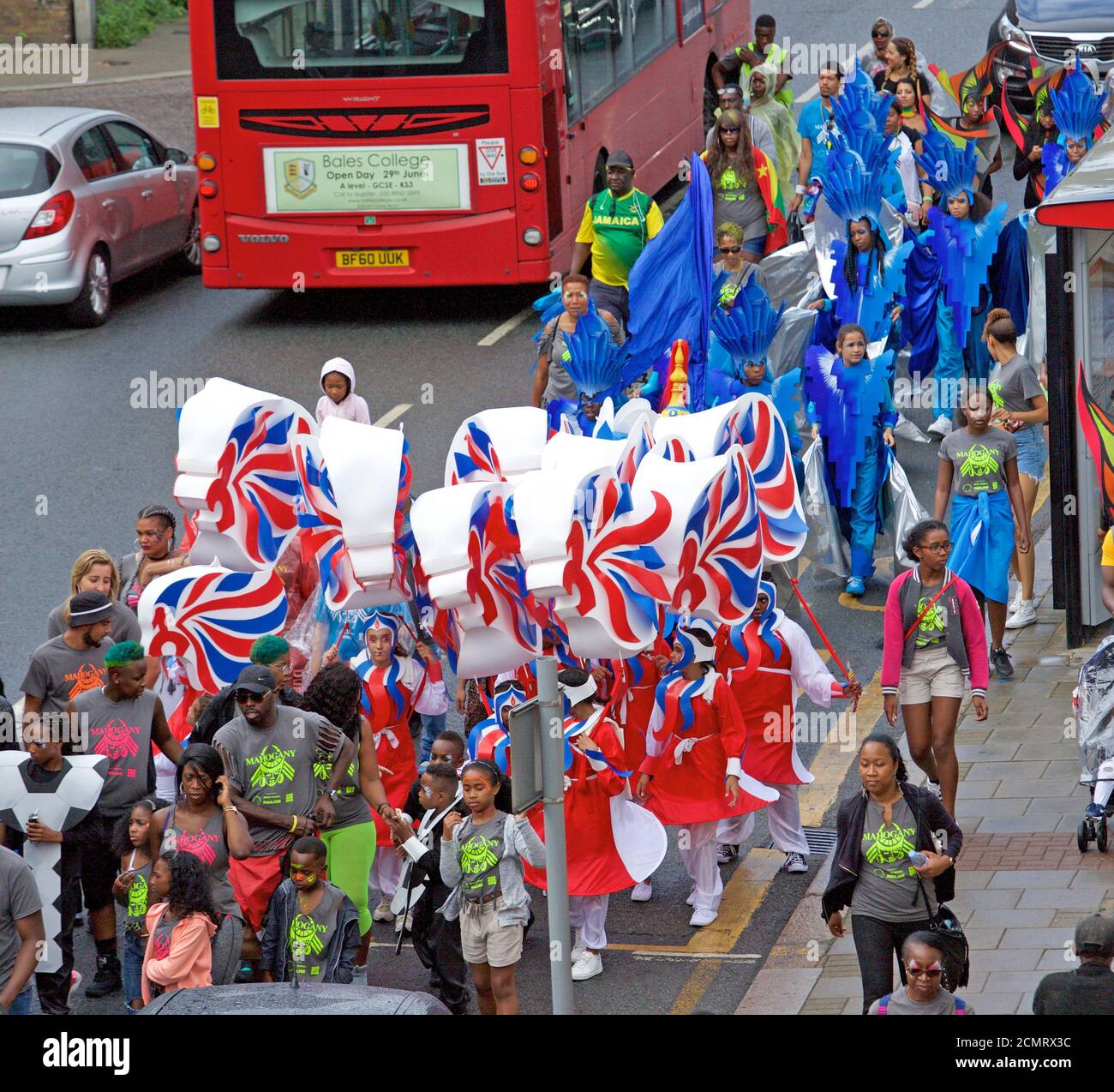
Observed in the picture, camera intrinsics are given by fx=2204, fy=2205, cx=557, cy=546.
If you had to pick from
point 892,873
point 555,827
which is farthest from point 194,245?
point 892,873

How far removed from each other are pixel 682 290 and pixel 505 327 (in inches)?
241

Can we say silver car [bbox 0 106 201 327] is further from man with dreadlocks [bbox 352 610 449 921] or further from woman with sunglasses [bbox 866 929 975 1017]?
woman with sunglasses [bbox 866 929 975 1017]

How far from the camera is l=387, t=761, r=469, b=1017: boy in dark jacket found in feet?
30.1

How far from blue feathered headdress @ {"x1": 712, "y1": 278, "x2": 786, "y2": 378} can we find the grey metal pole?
14.9 ft

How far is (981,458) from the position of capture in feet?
39.2

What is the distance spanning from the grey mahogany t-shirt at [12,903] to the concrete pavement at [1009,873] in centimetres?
294

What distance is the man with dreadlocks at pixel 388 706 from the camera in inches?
403

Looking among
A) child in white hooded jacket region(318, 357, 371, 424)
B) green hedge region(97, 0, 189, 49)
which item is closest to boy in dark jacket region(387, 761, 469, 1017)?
child in white hooded jacket region(318, 357, 371, 424)

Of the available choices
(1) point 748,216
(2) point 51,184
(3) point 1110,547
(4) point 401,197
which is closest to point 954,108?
(1) point 748,216

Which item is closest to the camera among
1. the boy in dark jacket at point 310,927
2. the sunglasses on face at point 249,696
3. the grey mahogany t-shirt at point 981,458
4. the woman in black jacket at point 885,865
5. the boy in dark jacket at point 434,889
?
the woman in black jacket at point 885,865

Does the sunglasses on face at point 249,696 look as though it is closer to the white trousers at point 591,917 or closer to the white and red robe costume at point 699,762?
the white trousers at point 591,917

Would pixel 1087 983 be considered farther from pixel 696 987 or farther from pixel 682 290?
pixel 682 290

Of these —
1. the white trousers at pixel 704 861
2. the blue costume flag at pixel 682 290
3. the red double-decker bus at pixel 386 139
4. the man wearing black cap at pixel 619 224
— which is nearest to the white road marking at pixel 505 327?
the red double-decker bus at pixel 386 139

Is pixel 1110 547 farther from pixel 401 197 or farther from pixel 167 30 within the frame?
pixel 167 30
